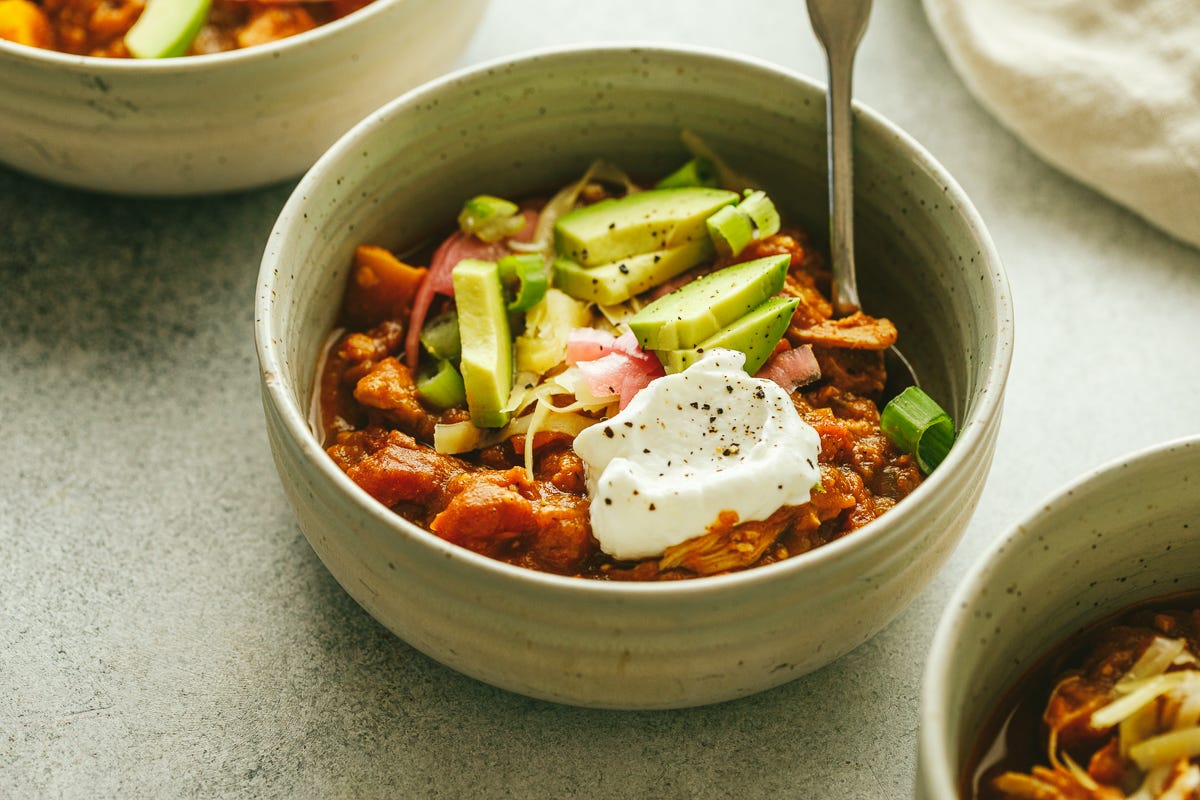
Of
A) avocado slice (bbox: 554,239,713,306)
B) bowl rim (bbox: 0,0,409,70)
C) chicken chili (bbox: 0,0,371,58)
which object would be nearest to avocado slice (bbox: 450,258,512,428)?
avocado slice (bbox: 554,239,713,306)

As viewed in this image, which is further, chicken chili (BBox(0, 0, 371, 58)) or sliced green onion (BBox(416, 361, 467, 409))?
chicken chili (BBox(0, 0, 371, 58))

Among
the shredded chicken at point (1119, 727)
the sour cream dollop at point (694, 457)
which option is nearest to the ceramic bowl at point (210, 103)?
the sour cream dollop at point (694, 457)

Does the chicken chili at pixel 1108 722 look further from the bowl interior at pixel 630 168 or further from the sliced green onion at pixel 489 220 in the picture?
the sliced green onion at pixel 489 220

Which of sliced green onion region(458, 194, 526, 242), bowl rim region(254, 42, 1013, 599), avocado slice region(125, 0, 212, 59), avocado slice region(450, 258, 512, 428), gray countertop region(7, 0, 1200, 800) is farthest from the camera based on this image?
avocado slice region(125, 0, 212, 59)

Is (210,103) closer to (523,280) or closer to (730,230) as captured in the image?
(523,280)

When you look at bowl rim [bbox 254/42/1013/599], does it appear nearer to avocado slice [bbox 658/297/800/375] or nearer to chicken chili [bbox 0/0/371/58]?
avocado slice [bbox 658/297/800/375]

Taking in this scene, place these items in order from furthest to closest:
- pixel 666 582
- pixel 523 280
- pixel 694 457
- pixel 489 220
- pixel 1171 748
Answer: pixel 489 220 → pixel 523 280 → pixel 694 457 → pixel 666 582 → pixel 1171 748

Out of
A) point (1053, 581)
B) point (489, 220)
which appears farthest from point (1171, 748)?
point (489, 220)
